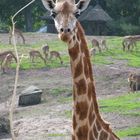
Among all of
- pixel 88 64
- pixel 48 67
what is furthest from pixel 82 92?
pixel 48 67

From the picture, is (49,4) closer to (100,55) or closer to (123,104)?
(123,104)

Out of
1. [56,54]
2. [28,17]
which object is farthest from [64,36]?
[28,17]

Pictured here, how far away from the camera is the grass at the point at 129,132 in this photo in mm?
13508

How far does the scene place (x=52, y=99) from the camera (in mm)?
20703

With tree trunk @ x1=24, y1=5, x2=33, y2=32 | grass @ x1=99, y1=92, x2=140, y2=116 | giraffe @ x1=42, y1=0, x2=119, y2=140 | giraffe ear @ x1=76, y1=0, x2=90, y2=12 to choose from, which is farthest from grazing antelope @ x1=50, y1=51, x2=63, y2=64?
giraffe ear @ x1=76, y1=0, x2=90, y2=12

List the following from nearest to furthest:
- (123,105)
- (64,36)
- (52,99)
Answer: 1. (64,36)
2. (123,105)
3. (52,99)

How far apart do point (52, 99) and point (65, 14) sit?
678 inches

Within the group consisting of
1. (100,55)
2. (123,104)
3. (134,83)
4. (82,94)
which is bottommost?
(123,104)

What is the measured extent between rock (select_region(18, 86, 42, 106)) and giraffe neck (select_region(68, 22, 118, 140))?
15989mm

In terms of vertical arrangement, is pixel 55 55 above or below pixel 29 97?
above

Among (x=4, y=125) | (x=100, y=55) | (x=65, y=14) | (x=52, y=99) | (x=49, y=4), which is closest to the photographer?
(x=65, y=14)

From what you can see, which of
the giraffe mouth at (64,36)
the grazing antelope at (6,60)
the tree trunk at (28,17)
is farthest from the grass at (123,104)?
the tree trunk at (28,17)

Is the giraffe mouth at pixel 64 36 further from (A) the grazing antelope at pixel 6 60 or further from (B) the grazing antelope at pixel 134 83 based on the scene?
(A) the grazing antelope at pixel 6 60

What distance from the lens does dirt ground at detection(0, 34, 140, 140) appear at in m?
15.0
